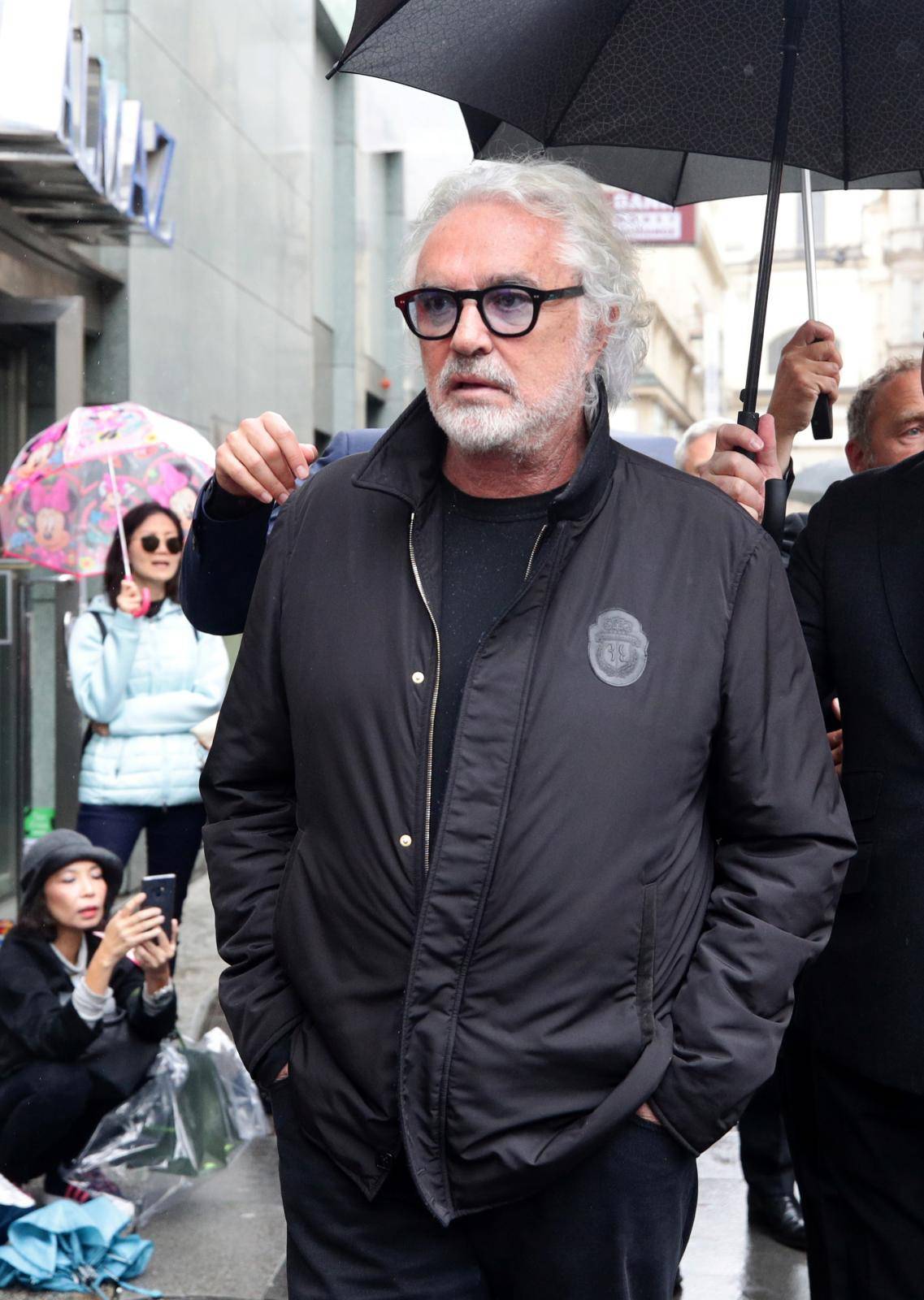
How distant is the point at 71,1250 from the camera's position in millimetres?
4203

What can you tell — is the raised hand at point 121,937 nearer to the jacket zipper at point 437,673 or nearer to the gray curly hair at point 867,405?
the gray curly hair at point 867,405

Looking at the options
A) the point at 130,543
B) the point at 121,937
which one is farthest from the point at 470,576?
the point at 130,543

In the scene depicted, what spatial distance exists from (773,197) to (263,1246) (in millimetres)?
3063

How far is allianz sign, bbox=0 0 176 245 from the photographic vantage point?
23.2ft

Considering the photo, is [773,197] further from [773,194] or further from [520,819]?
[520,819]

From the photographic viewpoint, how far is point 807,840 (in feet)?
7.78

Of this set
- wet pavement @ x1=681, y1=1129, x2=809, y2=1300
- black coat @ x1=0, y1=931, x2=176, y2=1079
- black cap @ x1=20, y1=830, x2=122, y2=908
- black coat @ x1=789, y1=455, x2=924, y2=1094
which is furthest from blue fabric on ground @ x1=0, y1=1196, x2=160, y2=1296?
black coat @ x1=789, y1=455, x2=924, y2=1094

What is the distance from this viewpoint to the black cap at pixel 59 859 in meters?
4.83

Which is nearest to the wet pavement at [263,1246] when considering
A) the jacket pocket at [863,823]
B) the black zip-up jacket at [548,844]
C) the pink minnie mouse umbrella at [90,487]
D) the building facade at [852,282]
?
the jacket pocket at [863,823]

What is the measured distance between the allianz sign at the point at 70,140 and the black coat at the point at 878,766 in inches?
201

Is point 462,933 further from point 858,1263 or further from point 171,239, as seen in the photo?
point 171,239

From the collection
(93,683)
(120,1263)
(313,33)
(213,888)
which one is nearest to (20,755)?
(93,683)

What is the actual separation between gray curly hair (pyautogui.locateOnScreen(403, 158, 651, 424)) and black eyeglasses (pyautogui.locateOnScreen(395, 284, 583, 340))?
0.05 metres

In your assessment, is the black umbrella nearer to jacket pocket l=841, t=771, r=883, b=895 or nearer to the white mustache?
jacket pocket l=841, t=771, r=883, b=895
